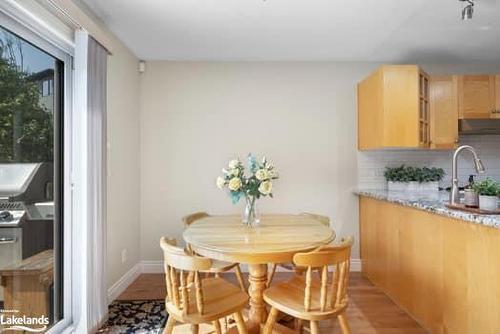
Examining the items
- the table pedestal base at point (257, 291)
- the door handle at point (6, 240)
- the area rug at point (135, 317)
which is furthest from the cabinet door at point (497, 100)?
the door handle at point (6, 240)

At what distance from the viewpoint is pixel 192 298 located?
5.93ft

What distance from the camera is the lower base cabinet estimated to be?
170cm

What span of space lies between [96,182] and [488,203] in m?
2.59

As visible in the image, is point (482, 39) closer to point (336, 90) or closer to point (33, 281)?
point (336, 90)

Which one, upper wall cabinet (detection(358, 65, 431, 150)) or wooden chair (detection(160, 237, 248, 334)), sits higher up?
upper wall cabinet (detection(358, 65, 431, 150))

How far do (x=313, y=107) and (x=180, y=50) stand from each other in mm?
1607

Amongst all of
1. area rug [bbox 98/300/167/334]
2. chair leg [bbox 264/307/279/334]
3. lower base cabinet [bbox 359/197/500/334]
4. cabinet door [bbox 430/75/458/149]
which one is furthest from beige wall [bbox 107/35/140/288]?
cabinet door [bbox 430/75/458/149]

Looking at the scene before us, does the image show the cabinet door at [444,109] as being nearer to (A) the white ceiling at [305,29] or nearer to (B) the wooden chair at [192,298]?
(A) the white ceiling at [305,29]

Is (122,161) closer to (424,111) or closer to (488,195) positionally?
(488,195)

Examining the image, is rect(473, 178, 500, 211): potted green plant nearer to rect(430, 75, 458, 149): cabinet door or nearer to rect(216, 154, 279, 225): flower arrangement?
rect(216, 154, 279, 225): flower arrangement

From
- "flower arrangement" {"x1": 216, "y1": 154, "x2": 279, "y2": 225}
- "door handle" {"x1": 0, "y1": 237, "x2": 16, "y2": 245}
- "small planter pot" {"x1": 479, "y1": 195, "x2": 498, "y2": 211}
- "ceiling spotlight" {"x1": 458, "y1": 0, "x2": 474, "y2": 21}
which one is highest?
"ceiling spotlight" {"x1": 458, "y1": 0, "x2": 474, "y2": 21}

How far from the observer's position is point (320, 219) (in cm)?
269

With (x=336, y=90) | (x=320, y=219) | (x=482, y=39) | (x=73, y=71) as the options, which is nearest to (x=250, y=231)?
(x=320, y=219)

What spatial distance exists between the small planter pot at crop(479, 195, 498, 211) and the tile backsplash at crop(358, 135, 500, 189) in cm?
176
